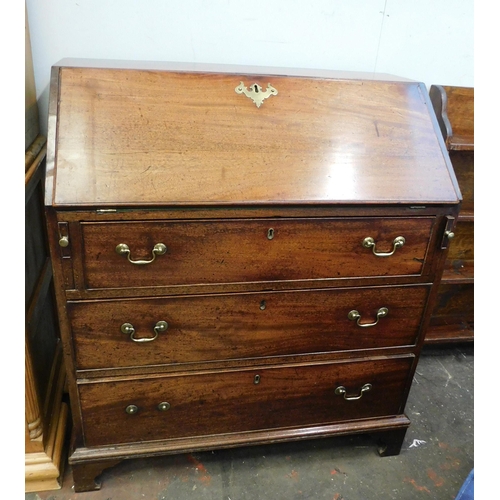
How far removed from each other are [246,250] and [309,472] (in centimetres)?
92

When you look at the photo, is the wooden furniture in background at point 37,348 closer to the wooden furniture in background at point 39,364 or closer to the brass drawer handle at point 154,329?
the wooden furniture in background at point 39,364

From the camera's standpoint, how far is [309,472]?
5.28 ft

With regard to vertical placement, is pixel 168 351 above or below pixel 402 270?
below

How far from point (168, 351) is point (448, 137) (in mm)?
1376

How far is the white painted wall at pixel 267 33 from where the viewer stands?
4.97 feet

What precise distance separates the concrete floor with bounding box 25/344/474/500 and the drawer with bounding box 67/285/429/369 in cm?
51

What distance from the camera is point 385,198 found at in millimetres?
1250

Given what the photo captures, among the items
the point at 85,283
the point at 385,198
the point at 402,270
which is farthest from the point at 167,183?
the point at 402,270

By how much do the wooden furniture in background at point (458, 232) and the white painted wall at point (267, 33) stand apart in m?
0.12

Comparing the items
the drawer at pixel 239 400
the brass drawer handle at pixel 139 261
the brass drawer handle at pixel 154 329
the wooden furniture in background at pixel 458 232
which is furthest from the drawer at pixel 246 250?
the wooden furniture in background at pixel 458 232

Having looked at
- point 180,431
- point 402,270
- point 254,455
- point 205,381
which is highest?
point 402,270
